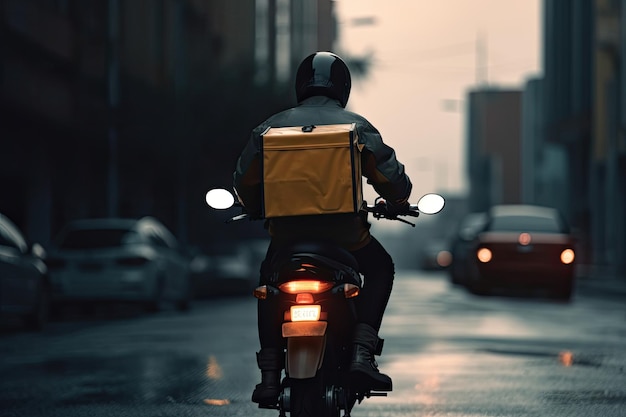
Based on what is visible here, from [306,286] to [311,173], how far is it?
1.72ft

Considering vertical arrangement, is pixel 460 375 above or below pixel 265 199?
below

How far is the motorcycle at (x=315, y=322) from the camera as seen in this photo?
5914 mm

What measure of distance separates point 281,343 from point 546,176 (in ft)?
293

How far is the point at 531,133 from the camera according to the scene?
10719 cm

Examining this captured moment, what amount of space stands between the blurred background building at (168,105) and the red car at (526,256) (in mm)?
9102

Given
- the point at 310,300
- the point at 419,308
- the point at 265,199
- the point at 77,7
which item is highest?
the point at 77,7

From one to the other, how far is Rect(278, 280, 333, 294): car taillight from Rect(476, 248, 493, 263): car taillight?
1833 cm

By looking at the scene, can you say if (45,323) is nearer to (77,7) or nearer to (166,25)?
(77,7)

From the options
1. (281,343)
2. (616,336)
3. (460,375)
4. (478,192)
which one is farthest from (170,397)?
(478,192)

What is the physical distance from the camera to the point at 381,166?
6.41 meters

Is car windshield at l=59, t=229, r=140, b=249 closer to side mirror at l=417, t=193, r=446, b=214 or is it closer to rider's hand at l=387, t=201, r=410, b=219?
rider's hand at l=387, t=201, r=410, b=219

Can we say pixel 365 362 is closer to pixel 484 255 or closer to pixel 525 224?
pixel 484 255

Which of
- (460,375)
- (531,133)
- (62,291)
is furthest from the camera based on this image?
(531,133)

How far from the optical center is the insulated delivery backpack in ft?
20.2
